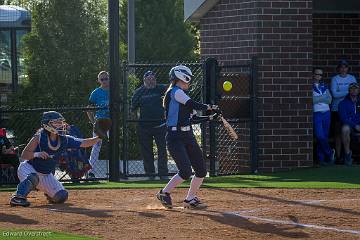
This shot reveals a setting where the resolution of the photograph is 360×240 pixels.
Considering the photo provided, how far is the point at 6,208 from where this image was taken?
13.2 metres

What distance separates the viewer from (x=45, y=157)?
1348cm

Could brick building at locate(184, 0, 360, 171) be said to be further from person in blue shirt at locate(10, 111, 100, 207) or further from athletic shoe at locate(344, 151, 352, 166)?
person in blue shirt at locate(10, 111, 100, 207)

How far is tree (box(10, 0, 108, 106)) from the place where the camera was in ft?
73.9

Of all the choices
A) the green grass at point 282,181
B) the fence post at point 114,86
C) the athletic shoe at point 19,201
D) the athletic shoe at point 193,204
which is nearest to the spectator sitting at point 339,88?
the green grass at point 282,181

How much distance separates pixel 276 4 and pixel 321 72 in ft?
5.22

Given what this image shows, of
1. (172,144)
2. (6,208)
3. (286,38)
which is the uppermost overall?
(286,38)

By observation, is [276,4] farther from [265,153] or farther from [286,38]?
[265,153]

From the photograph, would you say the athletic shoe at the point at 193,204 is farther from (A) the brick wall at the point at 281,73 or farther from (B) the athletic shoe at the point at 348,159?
(B) the athletic shoe at the point at 348,159

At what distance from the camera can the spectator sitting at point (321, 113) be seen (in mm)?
18469

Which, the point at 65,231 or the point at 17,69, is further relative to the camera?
the point at 17,69

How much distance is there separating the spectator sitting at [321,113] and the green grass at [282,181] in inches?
28.9

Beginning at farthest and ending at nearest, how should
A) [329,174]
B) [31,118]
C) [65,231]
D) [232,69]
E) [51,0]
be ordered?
[51,0] → [31,118] → [232,69] → [329,174] → [65,231]

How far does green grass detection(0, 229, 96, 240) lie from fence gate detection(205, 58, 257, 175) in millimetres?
6996

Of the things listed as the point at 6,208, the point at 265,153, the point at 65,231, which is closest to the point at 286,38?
the point at 265,153
